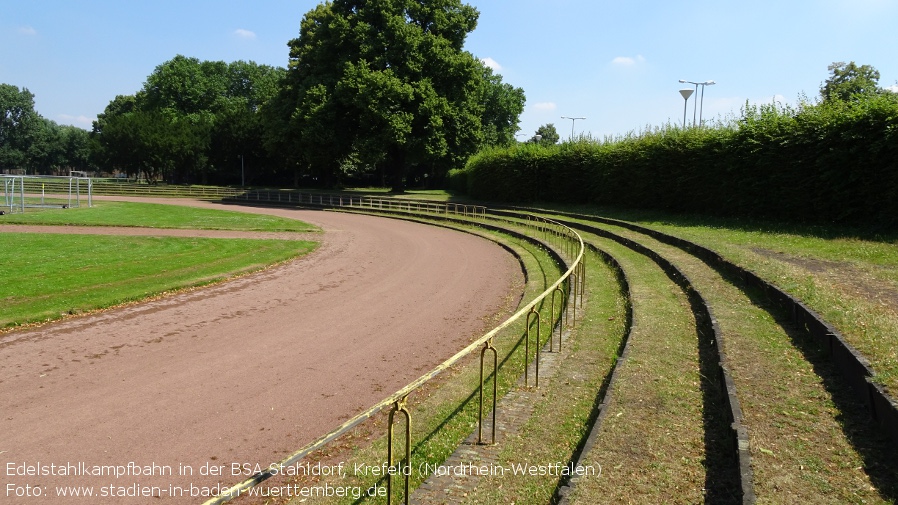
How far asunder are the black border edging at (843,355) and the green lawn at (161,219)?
2395 cm

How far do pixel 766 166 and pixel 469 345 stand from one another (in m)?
19.2

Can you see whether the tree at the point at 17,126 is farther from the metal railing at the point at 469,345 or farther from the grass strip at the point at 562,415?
the grass strip at the point at 562,415

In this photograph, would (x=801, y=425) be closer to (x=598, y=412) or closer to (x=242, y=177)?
(x=598, y=412)

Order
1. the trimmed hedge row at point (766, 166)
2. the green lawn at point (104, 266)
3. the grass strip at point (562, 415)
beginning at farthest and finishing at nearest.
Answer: the trimmed hedge row at point (766, 166)
the green lawn at point (104, 266)
the grass strip at point (562, 415)

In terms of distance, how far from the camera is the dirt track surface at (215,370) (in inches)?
249

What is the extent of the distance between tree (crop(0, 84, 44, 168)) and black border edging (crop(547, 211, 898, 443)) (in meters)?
132

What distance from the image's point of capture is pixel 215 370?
360 inches

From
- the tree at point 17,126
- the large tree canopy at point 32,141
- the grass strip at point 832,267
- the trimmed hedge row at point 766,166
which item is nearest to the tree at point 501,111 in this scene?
the trimmed hedge row at point 766,166

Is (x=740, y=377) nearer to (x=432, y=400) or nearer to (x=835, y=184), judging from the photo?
(x=432, y=400)

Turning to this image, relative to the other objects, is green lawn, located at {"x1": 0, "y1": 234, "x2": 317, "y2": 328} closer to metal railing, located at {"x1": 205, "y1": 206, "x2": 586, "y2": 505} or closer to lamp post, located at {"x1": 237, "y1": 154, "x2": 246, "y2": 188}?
metal railing, located at {"x1": 205, "y1": 206, "x2": 586, "y2": 505}

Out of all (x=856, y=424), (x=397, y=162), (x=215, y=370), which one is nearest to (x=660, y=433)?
(x=856, y=424)

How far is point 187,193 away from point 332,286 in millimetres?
50515

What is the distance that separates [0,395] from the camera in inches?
310

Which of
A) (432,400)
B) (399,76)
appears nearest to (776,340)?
(432,400)
